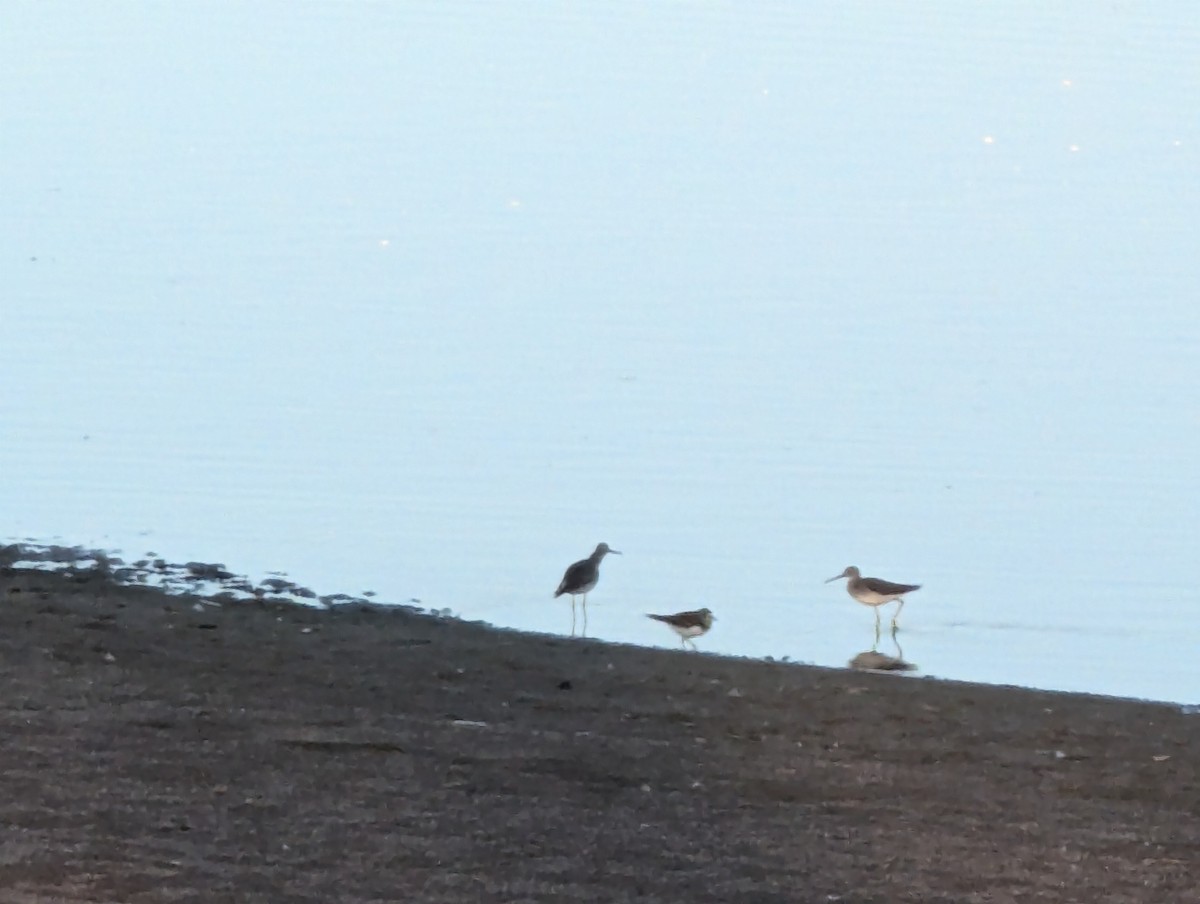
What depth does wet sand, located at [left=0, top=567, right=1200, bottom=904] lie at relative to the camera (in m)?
5.23

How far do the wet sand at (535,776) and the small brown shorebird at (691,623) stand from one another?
3.19ft

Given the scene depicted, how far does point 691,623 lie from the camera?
9195mm

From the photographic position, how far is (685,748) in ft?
21.4

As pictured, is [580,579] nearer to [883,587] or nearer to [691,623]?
[691,623]

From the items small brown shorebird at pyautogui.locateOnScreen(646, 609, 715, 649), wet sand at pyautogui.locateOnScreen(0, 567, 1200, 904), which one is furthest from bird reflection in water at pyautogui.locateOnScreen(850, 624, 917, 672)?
wet sand at pyautogui.locateOnScreen(0, 567, 1200, 904)

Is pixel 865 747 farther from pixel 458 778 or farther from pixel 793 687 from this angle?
pixel 458 778

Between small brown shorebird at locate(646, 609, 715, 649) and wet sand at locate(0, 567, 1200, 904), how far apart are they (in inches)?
38.3

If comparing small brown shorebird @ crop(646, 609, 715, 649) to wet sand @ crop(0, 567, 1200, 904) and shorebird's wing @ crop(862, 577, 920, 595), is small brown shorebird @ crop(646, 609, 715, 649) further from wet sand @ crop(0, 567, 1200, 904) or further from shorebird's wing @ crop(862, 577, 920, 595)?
wet sand @ crop(0, 567, 1200, 904)

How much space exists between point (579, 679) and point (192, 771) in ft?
6.20

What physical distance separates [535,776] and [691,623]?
3.17 meters

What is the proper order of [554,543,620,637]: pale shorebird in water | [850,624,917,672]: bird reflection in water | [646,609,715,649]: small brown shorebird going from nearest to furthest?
[850,624,917,672]: bird reflection in water < [646,609,715,649]: small brown shorebird < [554,543,620,637]: pale shorebird in water

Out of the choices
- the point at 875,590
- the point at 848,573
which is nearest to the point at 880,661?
the point at 875,590

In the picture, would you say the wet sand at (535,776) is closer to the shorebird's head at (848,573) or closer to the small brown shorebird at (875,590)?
the small brown shorebird at (875,590)

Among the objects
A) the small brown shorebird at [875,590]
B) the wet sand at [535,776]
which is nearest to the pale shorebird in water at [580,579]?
the small brown shorebird at [875,590]
